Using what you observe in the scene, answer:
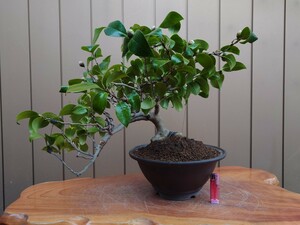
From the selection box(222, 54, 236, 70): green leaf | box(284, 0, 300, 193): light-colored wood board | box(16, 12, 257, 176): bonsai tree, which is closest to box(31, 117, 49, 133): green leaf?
box(16, 12, 257, 176): bonsai tree

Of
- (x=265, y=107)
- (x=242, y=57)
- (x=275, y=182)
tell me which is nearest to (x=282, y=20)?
(x=242, y=57)

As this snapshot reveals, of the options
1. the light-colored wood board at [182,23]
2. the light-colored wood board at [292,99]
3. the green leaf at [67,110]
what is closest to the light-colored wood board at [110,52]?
the light-colored wood board at [182,23]

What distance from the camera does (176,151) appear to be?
81 centimetres

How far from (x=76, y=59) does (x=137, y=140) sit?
408 mm

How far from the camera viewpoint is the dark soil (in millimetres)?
792

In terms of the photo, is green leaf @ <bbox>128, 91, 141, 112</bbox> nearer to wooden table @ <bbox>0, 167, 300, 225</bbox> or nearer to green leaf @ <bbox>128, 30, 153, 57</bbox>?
green leaf @ <bbox>128, 30, 153, 57</bbox>

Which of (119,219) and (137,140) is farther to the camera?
(137,140)

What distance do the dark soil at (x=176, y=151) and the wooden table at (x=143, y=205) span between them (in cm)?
12

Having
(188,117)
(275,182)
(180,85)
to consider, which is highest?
(180,85)

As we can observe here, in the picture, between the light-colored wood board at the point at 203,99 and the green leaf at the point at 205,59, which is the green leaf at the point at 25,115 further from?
the light-colored wood board at the point at 203,99

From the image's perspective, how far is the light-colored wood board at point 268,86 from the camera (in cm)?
130

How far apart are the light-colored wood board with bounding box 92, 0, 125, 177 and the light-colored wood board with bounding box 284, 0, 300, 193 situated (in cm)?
71

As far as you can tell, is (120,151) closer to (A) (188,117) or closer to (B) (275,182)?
(A) (188,117)

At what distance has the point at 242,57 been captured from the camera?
4.25ft
